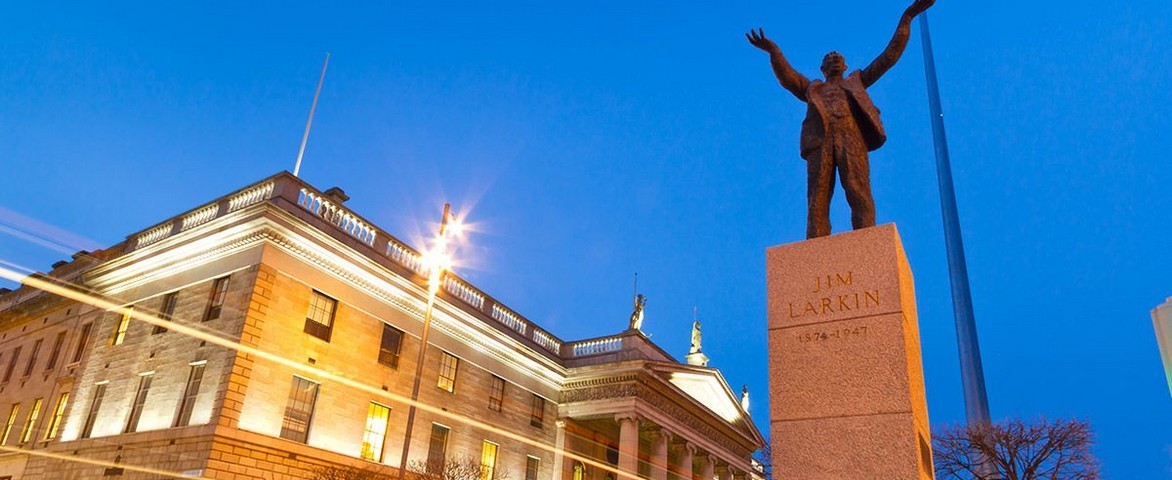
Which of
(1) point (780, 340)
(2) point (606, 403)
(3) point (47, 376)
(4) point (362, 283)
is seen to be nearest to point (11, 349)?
(3) point (47, 376)

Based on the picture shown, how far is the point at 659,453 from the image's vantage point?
3759 centimetres

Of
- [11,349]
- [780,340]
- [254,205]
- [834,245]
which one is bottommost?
[780,340]

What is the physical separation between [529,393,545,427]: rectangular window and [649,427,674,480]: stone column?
584cm

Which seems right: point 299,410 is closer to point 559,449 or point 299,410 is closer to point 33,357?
point 559,449

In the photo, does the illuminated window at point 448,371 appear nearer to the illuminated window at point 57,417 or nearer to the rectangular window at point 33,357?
the illuminated window at point 57,417

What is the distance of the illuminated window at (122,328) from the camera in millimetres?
27266

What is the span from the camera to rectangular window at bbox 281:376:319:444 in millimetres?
24234

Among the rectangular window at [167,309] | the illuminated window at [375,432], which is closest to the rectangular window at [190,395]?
the rectangular window at [167,309]

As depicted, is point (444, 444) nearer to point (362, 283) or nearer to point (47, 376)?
point (362, 283)

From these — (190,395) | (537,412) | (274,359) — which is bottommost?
(190,395)

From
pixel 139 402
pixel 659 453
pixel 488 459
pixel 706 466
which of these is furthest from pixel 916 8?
pixel 706 466

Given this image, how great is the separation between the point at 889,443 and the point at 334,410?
21663 mm

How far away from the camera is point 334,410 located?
25750 millimetres

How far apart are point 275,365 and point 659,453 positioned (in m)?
20.3
